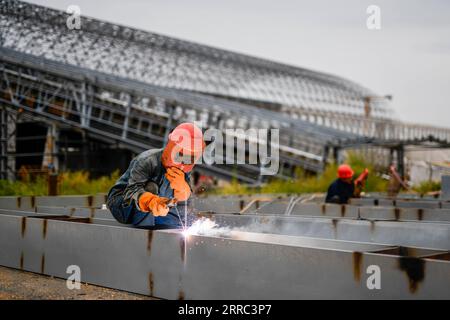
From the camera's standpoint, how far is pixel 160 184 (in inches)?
222

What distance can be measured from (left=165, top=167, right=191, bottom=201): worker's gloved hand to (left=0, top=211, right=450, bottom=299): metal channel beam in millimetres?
687

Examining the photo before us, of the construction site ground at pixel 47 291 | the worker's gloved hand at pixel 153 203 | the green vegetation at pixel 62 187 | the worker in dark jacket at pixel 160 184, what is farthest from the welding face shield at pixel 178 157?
the green vegetation at pixel 62 187

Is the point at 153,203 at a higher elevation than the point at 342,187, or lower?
lower

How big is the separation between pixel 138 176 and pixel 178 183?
16.4 inches

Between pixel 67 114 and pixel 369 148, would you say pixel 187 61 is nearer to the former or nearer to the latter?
pixel 67 114

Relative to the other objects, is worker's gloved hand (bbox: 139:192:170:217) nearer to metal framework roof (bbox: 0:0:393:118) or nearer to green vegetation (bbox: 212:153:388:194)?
green vegetation (bbox: 212:153:388:194)

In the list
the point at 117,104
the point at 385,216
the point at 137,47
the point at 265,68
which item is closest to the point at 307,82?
the point at 265,68

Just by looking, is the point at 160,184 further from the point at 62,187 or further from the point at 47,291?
the point at 62,187

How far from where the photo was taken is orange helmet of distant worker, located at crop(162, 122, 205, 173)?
529cm

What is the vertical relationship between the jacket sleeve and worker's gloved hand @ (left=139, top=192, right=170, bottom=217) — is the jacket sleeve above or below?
above

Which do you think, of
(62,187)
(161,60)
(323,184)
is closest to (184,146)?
(62,187)

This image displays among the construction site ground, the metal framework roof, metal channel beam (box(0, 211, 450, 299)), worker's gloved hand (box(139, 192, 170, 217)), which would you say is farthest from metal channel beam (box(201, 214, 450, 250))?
the metal framework roof
